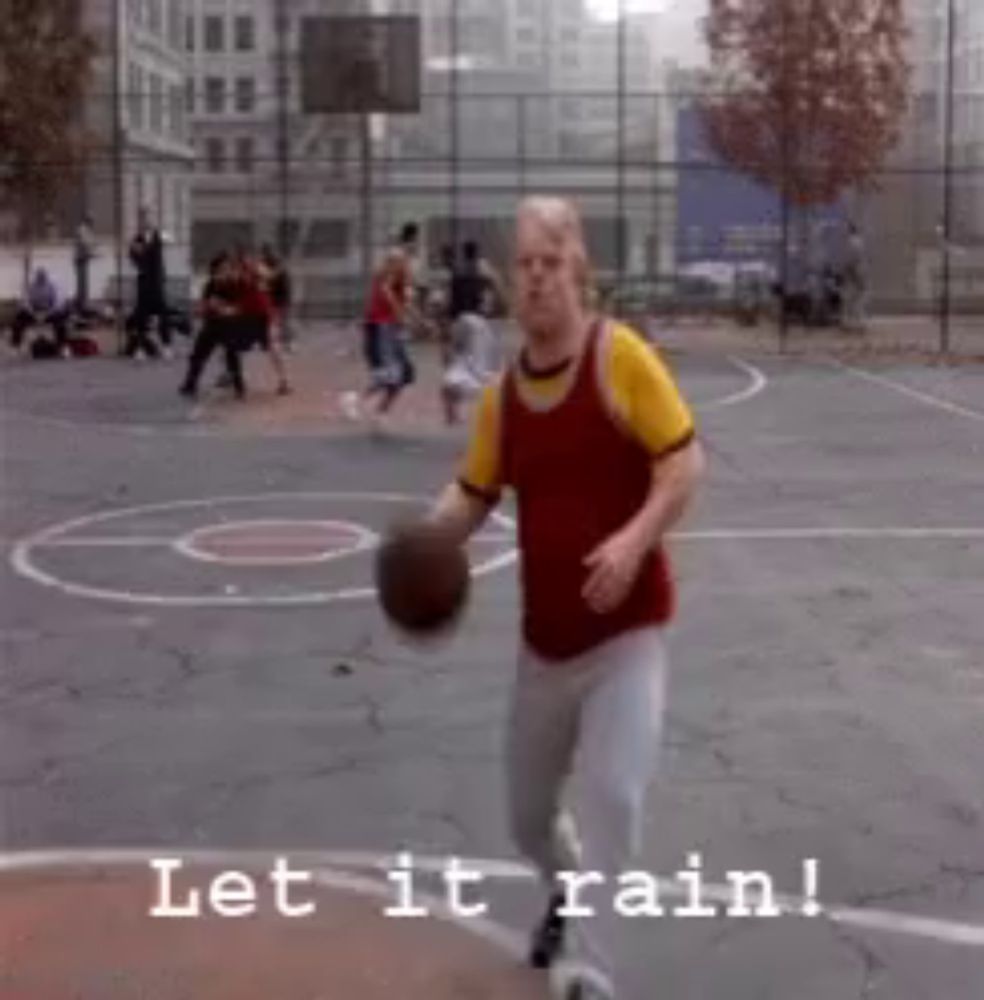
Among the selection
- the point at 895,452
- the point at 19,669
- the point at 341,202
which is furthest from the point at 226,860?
Answer: the point at 341,202

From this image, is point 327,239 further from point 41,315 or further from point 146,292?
point 146,292

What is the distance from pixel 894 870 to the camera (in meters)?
6.57

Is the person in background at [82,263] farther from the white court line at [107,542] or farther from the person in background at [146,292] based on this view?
the white court line at [107,542]

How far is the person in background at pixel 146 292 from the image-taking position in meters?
31.5

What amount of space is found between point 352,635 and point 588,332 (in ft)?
17.3

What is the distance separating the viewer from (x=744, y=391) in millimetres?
25547

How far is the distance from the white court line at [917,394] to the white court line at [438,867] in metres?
15.4

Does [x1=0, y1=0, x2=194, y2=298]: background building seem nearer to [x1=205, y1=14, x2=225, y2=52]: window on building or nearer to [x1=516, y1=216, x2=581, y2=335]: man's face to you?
[x1=205, y1=14, x2=225, y2=52]: window on building

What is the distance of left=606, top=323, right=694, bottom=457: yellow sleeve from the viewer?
5.07m

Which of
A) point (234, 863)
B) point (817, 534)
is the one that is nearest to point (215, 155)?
point (817, 534)

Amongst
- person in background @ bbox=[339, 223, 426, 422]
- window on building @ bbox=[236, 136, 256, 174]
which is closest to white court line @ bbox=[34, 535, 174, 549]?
person in background @ bbox=[339, 223, 426, 422]

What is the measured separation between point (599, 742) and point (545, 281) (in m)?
1.06

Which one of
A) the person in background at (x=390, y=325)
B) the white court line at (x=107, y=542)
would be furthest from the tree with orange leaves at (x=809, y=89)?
the white court line at (x=107, y=542)

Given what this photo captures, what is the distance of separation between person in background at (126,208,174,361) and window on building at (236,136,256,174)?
1172 centimetres
